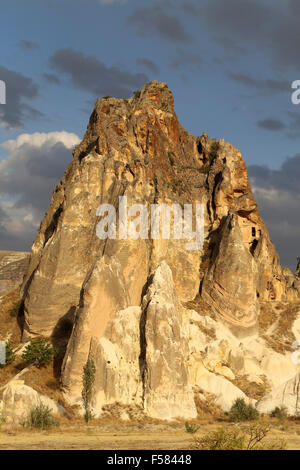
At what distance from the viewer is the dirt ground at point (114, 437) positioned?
1664 cm

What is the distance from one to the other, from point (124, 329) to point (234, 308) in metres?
10.9

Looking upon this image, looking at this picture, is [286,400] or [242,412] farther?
[286,400]

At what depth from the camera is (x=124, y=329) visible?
2566 centimetres

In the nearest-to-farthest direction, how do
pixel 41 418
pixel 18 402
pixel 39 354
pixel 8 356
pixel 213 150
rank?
1. pixel 41 418
2. pixel 18 402
3. pixel 39 354
4. pixel 8 356
5. pixel 213 150

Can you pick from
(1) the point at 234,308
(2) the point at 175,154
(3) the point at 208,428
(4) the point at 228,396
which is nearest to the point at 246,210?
(2) the point at 175,154

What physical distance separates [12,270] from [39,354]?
119 ft

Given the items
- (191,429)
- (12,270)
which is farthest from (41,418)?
(12,270)

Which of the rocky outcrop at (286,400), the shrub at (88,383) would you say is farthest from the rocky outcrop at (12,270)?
the rocky outcrop at (286,400)

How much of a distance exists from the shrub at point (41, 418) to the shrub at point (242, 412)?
332 inches

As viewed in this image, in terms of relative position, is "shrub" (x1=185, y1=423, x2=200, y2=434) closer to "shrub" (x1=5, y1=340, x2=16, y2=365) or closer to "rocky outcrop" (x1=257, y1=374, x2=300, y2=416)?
"rocky outcrop" (x1=257, y1=374, x2=300, y2=416)

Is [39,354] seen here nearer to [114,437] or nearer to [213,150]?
[114,437]

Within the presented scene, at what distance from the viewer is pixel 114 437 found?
1919cm

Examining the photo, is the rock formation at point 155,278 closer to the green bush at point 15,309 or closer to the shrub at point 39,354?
the green bush at point 15,309
